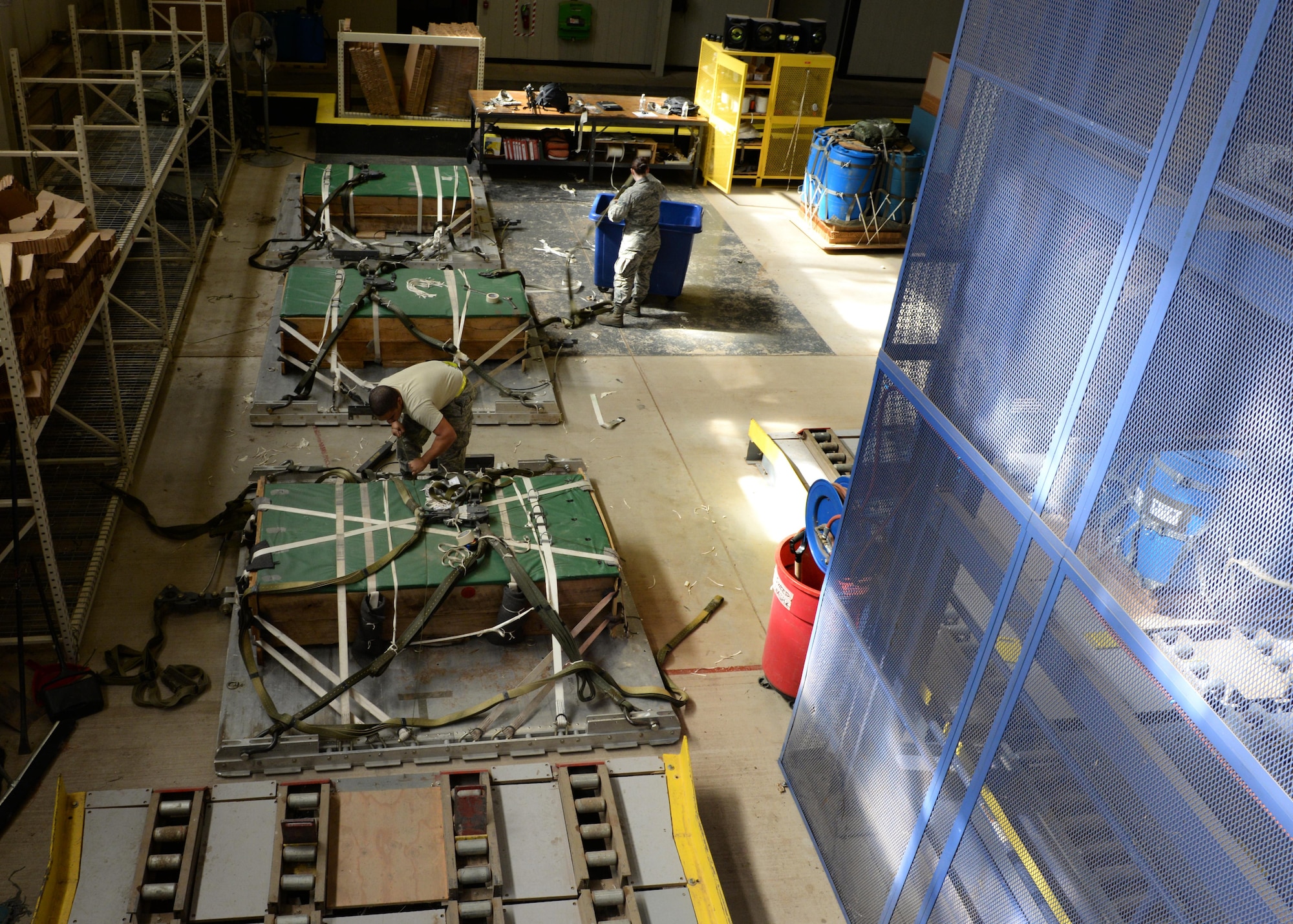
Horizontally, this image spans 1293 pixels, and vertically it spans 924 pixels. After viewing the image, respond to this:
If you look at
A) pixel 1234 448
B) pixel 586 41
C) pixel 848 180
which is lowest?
pixel 848 180

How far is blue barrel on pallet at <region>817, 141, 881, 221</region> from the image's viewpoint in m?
13.4

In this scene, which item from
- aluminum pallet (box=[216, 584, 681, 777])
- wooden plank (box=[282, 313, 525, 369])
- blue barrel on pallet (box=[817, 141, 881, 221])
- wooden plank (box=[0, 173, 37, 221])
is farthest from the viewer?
blue barrel on pallet (box=[817, 141, 881, 221])

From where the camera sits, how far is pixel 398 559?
599 cm

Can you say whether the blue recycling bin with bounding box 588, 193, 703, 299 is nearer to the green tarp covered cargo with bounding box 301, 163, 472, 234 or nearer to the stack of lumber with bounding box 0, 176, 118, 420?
the green tarp covered cargo with bounding box 301, 163, 472, 234

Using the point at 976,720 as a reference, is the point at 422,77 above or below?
above

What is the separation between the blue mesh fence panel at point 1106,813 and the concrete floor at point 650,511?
5.95 ft

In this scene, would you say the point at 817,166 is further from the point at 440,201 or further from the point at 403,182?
the point at 403,182

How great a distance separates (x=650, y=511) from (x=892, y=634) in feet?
11.8

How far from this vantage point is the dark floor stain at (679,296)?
10.9 meters

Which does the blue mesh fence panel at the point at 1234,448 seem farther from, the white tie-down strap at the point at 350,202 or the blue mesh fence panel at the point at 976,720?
the white tie-down strap at the point at 350,202

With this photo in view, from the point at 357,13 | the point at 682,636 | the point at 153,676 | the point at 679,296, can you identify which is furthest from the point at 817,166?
the point at 357,13

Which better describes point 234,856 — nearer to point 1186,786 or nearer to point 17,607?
point 17,607

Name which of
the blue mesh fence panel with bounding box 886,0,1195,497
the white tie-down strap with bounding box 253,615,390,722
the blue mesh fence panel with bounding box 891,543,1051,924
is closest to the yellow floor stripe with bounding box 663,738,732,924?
the blue mesh fence panel with bounding box 891,543,1051,924

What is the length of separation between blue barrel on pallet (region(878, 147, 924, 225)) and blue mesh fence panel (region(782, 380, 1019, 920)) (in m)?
10.1
